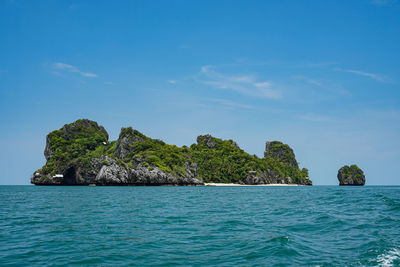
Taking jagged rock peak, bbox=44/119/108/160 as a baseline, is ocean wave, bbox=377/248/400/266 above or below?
below

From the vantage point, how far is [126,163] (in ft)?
450

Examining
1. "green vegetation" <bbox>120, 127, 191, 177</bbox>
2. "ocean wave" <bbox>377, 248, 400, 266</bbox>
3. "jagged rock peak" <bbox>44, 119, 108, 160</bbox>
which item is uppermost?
"jagged rock peak" <bbox>44, 119, 108, 160</bbox>

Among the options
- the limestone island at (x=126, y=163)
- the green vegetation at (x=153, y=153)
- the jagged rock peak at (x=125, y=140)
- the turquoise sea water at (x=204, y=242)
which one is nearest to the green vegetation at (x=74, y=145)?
the limestone island at (x=126, y=163)

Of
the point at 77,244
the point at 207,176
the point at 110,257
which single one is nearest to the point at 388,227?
the point at 110,257

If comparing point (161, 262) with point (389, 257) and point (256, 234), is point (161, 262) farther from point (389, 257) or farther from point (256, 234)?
point (389, 257)

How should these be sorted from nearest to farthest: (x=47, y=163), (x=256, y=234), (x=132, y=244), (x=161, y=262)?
(x=161, y=262), (x=132, y=244), (x=256, y=234), (x=47, y=163)

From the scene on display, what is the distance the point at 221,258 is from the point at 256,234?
5051 millimetres

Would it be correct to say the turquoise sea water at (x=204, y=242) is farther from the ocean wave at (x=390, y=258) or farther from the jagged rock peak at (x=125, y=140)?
the jagged rock peak at (x=125, y=140)

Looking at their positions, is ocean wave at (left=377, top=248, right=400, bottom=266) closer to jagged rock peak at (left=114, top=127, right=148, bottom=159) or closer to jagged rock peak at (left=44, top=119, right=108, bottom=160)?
jagged rock peak at (left=114, top=127, right=148, bottom=159)

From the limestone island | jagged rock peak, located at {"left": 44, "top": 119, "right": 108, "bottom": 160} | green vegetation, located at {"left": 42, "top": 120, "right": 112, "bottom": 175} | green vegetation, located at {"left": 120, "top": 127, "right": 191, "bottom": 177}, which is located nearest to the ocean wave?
the limestone island

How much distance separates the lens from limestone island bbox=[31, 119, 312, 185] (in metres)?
133

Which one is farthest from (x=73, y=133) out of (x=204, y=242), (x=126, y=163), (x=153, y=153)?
(x=204, y=242)

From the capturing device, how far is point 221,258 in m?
11.3

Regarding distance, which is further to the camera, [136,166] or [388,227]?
[136,166]
